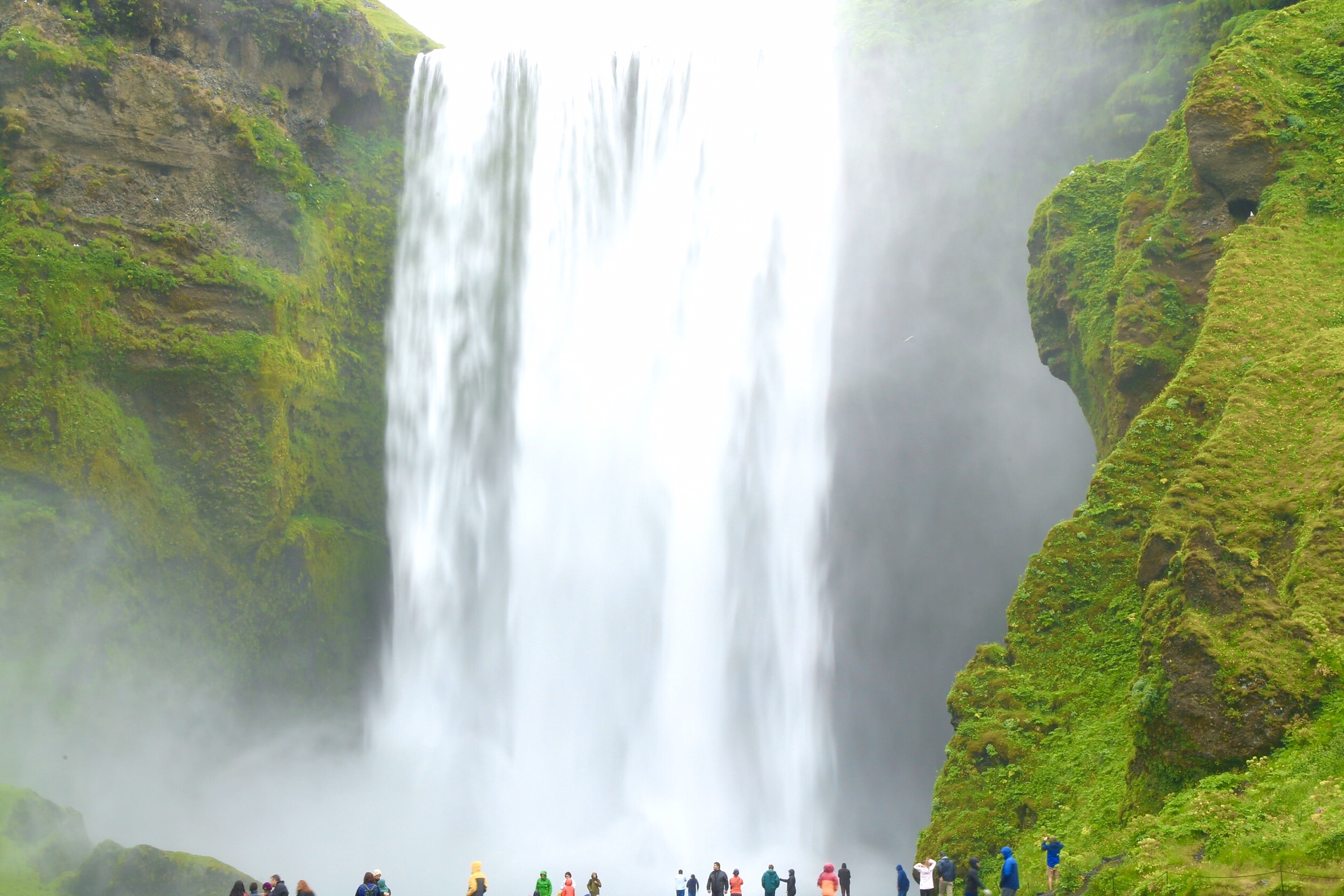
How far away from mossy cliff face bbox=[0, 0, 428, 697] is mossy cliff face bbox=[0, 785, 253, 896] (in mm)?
4860

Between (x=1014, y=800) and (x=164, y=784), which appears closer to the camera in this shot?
(x=1014, y=800)

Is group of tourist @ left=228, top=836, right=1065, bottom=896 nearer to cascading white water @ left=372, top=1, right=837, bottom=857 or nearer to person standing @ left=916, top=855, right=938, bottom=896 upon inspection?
person standing @ left=916, top=855, right=938, bottom=896

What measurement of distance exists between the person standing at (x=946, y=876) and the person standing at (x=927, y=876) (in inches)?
4.0

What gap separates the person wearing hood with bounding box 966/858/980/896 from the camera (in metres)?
11.6

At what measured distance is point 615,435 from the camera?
90.9ft

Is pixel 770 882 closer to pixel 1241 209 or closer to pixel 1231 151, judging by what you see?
pixel 1241 209

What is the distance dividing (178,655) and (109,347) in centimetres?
692

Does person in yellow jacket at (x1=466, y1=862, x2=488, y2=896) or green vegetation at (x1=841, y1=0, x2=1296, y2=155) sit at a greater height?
green vegetation at (x1=841, y1=0, x2=1296, y2=155)

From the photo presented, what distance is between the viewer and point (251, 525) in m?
25.1

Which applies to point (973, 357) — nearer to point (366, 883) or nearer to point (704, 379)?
point (704, 379)

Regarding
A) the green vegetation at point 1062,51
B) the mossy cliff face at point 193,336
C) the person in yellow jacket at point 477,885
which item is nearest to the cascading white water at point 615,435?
the mossy cliff face at point 193,336

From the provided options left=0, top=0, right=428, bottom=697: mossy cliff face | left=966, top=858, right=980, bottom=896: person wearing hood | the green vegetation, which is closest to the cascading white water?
left=0, top=0, right=428, bottom=697: mossy cliff face

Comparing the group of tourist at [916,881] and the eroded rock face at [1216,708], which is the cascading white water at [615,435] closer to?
the group of tourist at [916,881]

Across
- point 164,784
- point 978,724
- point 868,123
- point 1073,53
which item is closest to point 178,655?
point 164,784
